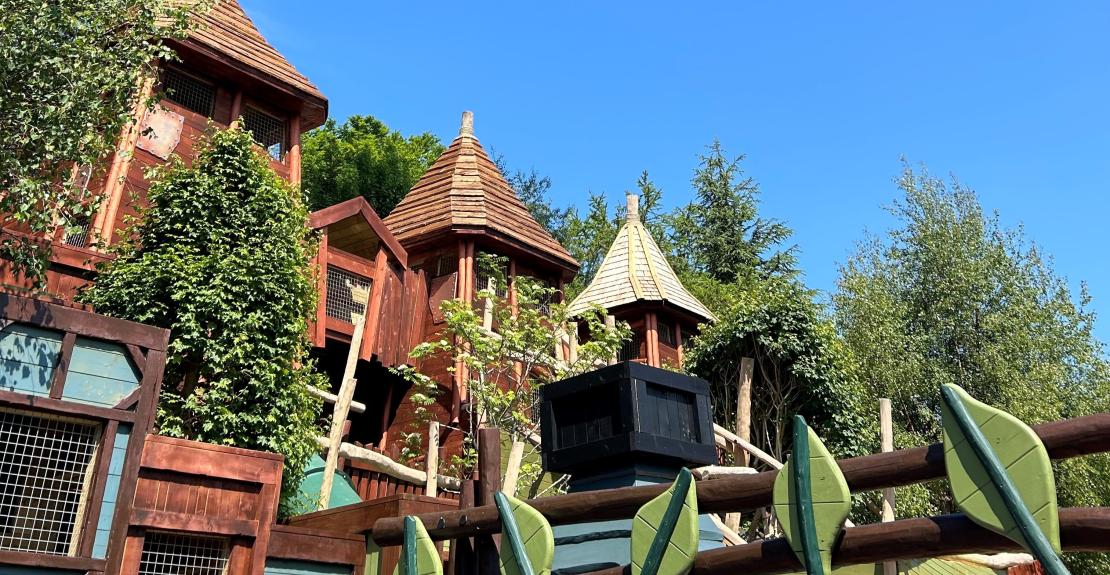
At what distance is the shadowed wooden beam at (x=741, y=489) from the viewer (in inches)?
126

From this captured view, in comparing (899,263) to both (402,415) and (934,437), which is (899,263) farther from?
(402,415)

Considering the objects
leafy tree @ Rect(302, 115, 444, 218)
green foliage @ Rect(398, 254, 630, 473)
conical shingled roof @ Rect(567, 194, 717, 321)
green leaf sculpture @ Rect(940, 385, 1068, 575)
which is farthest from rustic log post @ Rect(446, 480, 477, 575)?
leafy tree @ Rect(302, 115, 444, 218)

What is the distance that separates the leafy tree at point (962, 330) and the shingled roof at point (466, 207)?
7688 millimetres

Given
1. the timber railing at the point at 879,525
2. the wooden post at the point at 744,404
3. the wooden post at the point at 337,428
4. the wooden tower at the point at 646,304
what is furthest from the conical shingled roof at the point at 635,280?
the timber railing at the point at 879,525

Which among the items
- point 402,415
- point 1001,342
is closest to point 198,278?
point 402,415

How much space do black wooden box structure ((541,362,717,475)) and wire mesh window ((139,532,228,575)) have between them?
180 inches

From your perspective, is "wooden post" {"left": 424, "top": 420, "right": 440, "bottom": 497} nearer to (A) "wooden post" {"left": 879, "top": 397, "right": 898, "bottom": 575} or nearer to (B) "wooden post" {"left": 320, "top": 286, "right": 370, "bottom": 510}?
(B) "wooden post" {"left": 320, "top": 286, "right": 370, "bottom": 510}

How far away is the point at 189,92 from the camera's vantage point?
51.6 feet

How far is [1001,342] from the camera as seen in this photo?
22.3 metres

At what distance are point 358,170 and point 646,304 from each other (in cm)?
1570

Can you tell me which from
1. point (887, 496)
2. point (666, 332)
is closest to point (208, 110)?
point (666, 332)

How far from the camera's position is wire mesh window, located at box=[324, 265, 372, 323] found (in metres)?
16.6

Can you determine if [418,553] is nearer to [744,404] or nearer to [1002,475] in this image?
[1002,475]

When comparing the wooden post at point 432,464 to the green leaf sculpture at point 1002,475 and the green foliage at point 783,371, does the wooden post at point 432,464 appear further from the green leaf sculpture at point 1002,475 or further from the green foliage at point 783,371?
the green leaf sculpture at point 1002,475
